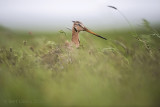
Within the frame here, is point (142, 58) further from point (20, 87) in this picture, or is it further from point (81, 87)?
point (20, 87)

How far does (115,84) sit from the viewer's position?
196cm

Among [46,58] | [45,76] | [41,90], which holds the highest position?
[46,58]

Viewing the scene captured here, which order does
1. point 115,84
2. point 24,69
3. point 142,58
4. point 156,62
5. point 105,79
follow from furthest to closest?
point 142,58
point 24,69
point 156,62
point 105,79
point 115,84

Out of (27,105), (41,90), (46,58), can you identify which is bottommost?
(27,105)

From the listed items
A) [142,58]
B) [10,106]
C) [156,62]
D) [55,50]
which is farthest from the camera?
[55,50]

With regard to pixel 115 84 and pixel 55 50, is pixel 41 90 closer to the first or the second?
pixel 115 84

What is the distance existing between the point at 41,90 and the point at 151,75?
125 cm

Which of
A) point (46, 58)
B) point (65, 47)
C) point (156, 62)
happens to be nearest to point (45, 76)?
point (46, 58)

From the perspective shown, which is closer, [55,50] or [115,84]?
[115,84]

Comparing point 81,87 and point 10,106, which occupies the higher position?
point 81,87

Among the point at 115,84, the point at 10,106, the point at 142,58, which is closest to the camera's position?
the point at 10,106

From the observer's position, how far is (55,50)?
311cm

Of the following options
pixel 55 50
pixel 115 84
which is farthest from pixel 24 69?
pixel 115 84

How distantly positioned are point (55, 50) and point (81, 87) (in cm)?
137
